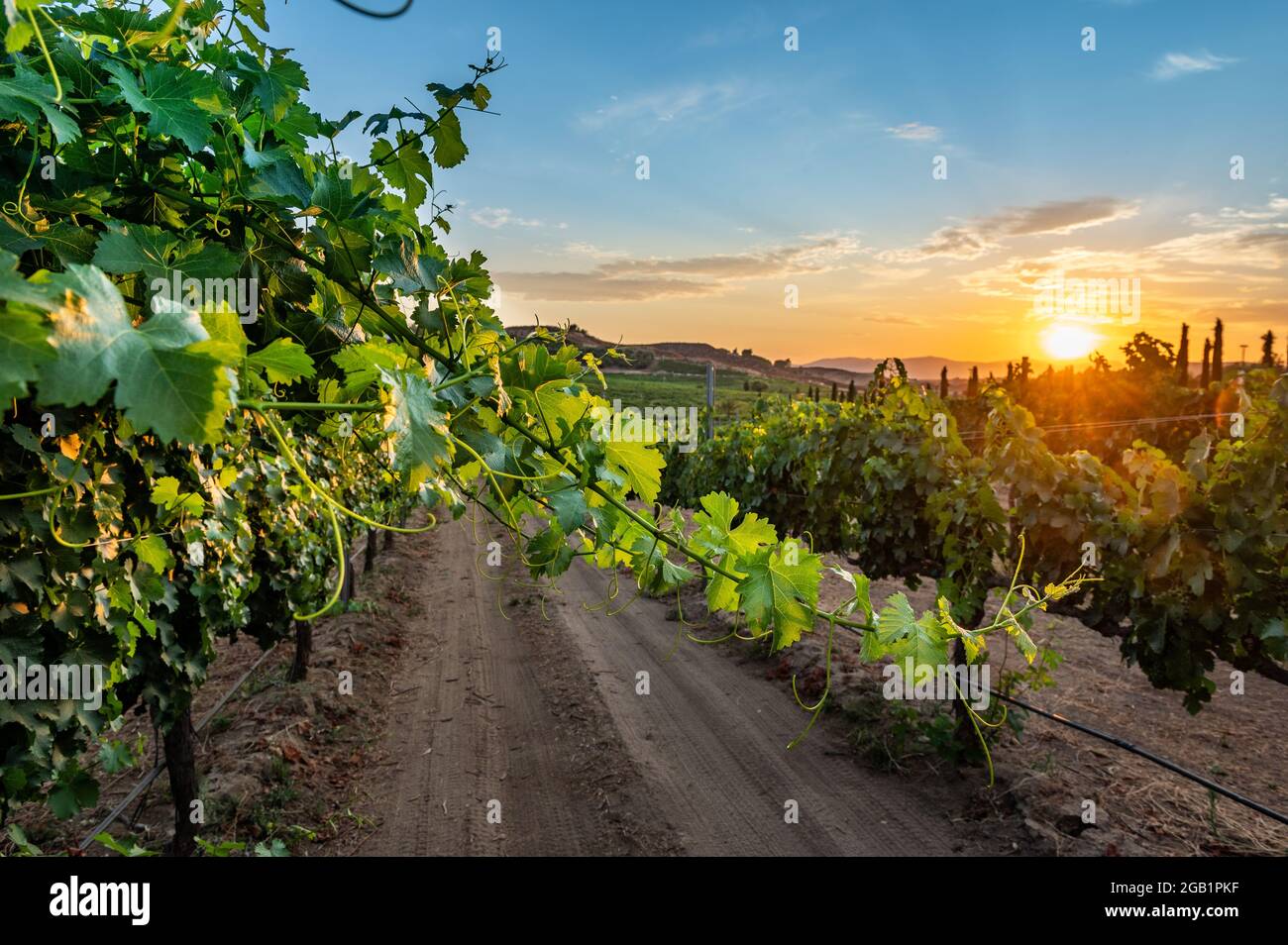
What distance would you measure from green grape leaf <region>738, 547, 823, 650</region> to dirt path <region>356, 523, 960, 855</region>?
2733mm

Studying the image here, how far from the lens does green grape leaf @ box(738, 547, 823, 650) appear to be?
1393mm

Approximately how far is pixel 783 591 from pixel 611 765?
5.21 meters

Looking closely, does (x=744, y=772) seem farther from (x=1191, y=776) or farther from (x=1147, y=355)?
(x=1147, y=355)

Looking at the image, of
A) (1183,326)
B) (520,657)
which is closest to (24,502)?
(520,657)

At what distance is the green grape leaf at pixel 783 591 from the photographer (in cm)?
139

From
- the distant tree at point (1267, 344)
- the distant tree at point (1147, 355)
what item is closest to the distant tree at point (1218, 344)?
the distant tree at point (1267, 344)

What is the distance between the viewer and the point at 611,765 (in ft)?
20.1

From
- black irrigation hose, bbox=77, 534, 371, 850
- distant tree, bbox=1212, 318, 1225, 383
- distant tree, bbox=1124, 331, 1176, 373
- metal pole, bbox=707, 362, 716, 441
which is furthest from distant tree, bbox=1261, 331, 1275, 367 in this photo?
black irrigation hose, bbox=77, 534, 371, 850

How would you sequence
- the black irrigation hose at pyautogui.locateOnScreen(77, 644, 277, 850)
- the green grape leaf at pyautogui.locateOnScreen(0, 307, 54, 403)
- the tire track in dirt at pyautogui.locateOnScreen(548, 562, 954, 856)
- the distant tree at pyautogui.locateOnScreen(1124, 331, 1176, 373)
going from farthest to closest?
1. the distant tree at pyautogui.locateOnScreen(1124, 331, 1176, 373)
2. the tire track in dirt at pyautogui.locateOnScreen(548, 562, 954, 856)
3. the black irrigation hose at pyautogui.locateOnScreen(77, 644, 277, 850)
4. the green grape leaf at pyautogui.locateOnScreen(0, 307, 54, 403)

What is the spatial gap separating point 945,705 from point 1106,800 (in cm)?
164

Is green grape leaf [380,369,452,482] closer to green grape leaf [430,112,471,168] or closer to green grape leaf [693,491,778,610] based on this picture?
green grape leaf [693,491,778,610]

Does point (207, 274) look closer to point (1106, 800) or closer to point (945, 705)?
point (1106, 800)

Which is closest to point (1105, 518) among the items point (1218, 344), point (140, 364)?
point (140, 364)

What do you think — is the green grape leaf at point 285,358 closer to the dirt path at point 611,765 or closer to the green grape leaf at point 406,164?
the green grape leaf at point 406,164
